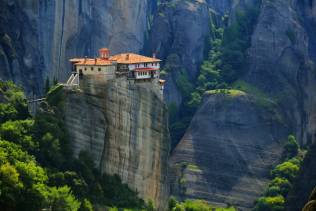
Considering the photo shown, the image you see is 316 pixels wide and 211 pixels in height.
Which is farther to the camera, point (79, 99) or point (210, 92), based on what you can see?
point (210, 92)

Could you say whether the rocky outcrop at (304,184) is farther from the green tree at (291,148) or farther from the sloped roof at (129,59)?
the sloped roof at (129,59)

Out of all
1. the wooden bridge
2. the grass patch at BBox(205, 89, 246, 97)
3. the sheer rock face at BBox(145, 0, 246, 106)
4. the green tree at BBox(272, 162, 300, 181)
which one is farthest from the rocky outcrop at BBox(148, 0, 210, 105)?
the wooden bridge

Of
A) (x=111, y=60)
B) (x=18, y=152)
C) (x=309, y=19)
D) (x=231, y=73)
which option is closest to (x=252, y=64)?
(x=231, y=73)

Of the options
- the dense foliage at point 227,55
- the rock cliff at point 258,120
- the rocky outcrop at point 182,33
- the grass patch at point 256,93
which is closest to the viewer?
the rock cliff at point 258,120

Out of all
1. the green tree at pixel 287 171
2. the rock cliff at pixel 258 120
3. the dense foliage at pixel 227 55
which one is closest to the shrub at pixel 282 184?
the green tree at pixel 287 171

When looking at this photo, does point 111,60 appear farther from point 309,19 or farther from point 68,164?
point 309,19

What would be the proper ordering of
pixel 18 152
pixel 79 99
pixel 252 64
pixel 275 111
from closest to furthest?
pixel 18 152 < pixel 79 99 < pixel 275 111 < pixel 252 64
